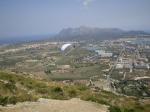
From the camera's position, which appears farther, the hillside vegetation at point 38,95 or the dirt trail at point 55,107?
the hillside vegetation at point 38,95

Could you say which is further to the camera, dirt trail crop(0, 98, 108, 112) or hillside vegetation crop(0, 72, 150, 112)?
hillside vegetation crop(0, 72, 150, 112)

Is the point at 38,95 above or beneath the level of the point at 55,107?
beneath

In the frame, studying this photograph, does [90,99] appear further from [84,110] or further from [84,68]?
[84,68]

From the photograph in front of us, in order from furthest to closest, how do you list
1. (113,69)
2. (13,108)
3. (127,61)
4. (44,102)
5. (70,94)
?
1. (127,61)
2. (113,69)
3. (70,94)
4. (44,102)
5. (13,108)

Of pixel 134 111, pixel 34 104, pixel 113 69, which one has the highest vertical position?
pixel 34 104

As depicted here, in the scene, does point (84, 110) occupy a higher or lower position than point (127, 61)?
higher

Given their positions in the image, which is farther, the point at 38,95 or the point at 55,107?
the point at 38,95

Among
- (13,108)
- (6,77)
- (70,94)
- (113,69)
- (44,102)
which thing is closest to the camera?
(13,108)

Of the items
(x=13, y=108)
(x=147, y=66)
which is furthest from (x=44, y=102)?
(x=147, y=66)
